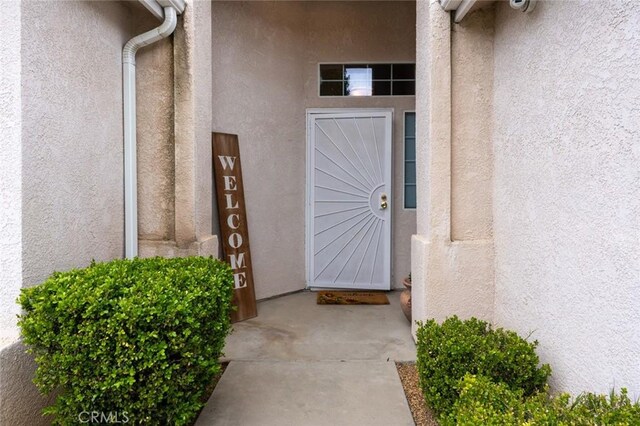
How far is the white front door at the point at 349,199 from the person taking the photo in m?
5.48

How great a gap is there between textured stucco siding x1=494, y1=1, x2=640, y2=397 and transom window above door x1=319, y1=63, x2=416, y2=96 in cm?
254

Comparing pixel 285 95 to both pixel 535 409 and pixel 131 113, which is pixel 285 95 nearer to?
pixel 131 113

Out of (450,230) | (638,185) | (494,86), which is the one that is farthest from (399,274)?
(638,185)

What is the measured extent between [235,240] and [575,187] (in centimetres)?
341

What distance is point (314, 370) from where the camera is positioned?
314 cm

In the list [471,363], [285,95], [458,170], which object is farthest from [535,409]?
[285,95]

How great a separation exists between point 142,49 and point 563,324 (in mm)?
3825

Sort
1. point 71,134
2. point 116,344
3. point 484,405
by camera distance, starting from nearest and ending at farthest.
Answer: point 484,405 → point 116,344 → point 71,134

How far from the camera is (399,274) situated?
5.57m

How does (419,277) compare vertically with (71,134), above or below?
below

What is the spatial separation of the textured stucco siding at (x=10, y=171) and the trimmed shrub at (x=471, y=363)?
2392mm

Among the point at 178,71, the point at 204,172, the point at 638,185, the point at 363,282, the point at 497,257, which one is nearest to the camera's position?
the point at 638,185

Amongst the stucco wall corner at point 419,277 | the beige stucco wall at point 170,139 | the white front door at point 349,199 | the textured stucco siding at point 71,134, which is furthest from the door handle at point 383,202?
the textured stucco siding at point 71,134

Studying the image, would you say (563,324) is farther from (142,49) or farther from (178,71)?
(142,49)
